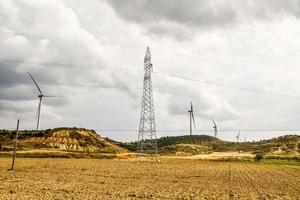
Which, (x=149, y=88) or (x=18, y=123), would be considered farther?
(x=149, y=88)

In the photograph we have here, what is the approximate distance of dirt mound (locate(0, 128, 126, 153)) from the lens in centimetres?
15945

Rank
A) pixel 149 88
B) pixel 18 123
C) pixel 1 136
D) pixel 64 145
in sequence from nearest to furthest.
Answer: pixel 18 123 < pixel 149 88 < pixel 64 145 < pixel 1 136

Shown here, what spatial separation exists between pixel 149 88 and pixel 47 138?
101 m

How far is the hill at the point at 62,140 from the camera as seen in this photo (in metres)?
160

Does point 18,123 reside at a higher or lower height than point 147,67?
lower

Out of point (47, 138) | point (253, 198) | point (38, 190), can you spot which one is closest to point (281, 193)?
Answer: point (253, 198)

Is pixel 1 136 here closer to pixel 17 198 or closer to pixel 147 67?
pixel 147 67

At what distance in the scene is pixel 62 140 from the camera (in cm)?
17125

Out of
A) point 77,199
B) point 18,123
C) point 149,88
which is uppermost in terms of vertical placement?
point 149,88

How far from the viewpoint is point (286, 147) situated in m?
187

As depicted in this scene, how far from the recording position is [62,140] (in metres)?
171

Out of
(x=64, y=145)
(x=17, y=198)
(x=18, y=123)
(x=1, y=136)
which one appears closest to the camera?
(x=17, y=198)

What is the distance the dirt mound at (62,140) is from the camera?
15945cm

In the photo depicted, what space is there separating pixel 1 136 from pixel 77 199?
18202 cm
